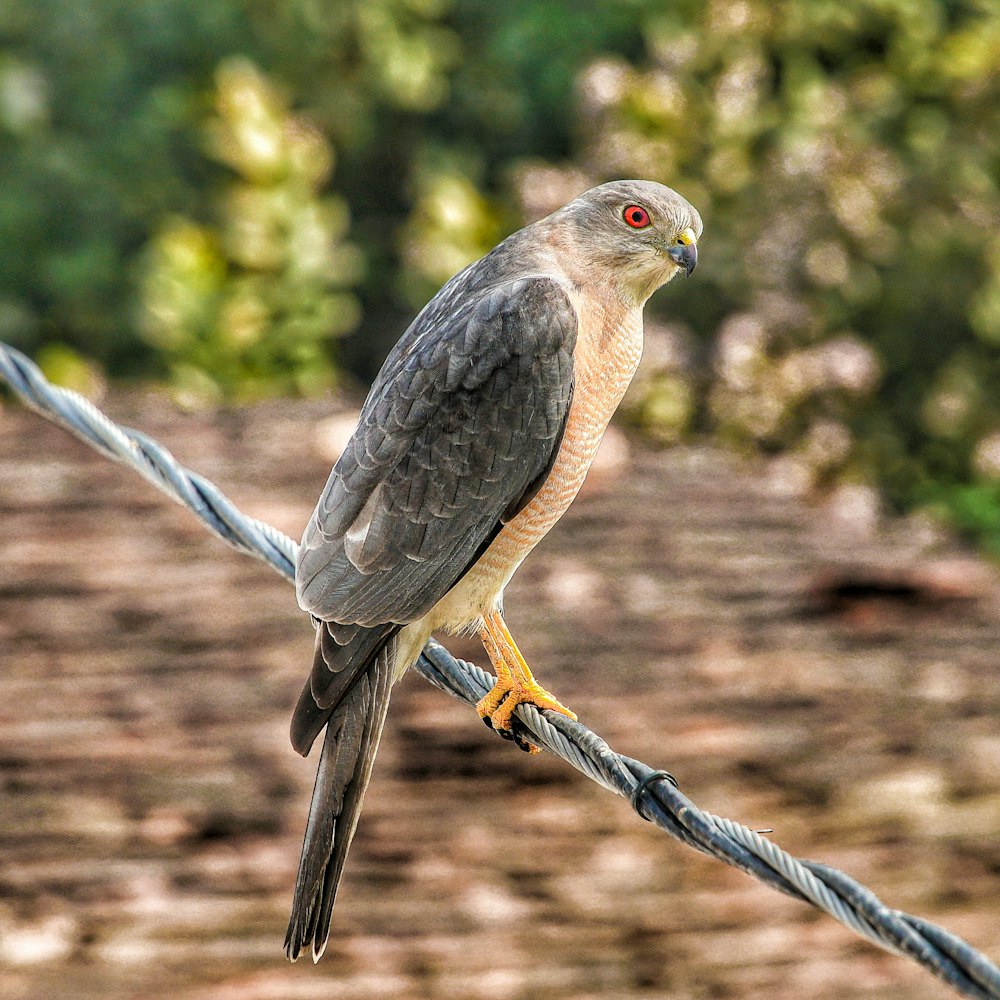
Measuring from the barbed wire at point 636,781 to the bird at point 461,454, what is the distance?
118 millimetres

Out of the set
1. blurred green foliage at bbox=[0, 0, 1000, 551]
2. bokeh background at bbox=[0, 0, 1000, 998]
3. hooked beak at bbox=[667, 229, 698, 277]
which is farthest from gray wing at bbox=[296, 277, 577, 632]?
blurred green foliage at bbox=[0, 0, 1000, 551]

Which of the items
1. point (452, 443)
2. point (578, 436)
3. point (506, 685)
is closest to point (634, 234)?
point (578, 436)

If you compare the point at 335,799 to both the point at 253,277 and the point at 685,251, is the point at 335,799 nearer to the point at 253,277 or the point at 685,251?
the point at 685,251

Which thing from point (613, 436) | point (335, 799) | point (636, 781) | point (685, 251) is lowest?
point (335, 799)

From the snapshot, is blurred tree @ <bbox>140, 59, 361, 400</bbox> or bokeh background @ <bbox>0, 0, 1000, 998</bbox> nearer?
bokeh background @ <bbox>0, 0, 1000, 998</bbox>

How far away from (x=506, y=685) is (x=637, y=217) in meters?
1.01

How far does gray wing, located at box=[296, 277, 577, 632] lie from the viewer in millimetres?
2926

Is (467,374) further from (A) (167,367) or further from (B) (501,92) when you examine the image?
(B) (501,92)

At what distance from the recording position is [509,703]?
3.20 metres

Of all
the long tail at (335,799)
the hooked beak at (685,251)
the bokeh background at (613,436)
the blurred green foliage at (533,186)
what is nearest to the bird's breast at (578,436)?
the hooked beak at (685,251)

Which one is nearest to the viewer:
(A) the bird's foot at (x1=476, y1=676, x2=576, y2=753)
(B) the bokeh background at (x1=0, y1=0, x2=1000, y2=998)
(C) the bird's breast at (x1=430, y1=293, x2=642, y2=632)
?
(C) the bird's breast at (x1=430, y1=293, x2=642, y2=632)

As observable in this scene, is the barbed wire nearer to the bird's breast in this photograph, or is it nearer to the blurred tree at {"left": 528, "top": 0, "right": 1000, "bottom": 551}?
the bird's breast

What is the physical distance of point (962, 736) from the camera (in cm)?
628

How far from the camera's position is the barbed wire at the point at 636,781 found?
5.59ft
